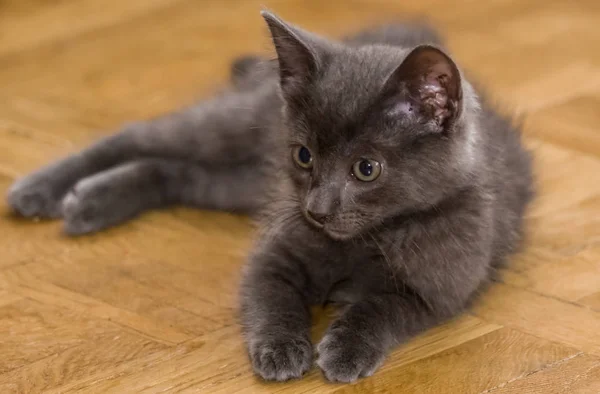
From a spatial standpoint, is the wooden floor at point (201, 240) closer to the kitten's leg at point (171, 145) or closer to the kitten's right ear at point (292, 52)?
the kitten's leg at point (171, 145)

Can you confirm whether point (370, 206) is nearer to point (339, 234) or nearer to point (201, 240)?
point (339, 234)

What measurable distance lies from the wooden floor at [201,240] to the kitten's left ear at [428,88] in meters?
0.46

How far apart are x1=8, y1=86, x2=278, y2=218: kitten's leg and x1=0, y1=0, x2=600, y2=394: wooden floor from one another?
8cm

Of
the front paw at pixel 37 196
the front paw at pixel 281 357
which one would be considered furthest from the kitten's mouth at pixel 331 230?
the front paw at pixel 37 196

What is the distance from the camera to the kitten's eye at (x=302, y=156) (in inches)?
79.0

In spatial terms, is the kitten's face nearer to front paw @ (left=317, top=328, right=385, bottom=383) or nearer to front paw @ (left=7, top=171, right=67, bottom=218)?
front paw @ (left=317, top=328, right=385, bottom=383)

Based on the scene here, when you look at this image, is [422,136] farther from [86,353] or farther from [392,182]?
[86,353]

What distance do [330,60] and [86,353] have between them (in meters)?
0.74

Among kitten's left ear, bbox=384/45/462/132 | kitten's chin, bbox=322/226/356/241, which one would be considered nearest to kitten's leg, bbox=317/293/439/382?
kitten's chin, bbox=322/226/356/241

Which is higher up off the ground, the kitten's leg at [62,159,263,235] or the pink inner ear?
the pink inner ear

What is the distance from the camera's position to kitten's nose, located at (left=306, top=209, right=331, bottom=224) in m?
1.93

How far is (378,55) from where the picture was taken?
2031mm

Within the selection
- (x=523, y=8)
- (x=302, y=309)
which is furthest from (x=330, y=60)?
(x=523, y=8)

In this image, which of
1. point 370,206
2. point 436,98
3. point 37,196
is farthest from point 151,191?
point 436,98
